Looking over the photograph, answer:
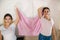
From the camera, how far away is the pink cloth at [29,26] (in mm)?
1745

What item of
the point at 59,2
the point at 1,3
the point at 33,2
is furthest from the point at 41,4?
the point at 1,3

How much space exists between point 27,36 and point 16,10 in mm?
344

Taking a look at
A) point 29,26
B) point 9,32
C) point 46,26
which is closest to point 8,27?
point 9,32

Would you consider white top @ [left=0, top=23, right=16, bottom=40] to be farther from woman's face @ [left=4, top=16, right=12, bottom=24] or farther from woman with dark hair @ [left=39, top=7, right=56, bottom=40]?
woman with dark hair @ [left=39, top=7, right=56, bottom=40]

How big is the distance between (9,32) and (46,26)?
46 cm

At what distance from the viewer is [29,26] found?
69.3 inches

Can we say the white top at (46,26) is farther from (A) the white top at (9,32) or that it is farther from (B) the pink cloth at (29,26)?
(A) the white top at (9,32)

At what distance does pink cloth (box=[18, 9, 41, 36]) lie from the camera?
1.75 metres

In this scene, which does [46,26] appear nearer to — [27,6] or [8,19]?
[27,6]

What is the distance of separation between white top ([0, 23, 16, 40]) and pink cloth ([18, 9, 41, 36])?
0.09 m

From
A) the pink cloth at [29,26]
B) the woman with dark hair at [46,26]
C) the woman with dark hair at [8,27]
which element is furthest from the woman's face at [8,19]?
the woman with dark hair at [46,26]

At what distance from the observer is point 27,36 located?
1.74 meters

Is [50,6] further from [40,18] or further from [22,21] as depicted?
[22,21]

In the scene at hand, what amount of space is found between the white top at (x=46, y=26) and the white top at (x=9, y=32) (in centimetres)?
35
